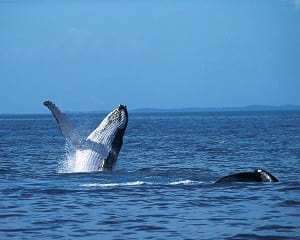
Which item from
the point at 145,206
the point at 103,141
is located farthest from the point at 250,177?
the point at 145,206

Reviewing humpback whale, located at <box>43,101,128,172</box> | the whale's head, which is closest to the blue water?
humpback whale, located at <box>43,101,128,172</box>

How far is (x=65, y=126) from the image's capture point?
18.3 m

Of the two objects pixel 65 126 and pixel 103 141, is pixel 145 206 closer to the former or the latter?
pixel 65 126

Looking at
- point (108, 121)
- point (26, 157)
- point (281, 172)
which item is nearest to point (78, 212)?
point (108, 121)

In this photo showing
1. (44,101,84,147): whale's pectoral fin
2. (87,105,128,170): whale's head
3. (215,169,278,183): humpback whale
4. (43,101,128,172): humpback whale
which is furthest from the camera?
(87,105,128,170): whale's head

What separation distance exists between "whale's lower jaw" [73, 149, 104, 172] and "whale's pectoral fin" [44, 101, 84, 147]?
0.48 m

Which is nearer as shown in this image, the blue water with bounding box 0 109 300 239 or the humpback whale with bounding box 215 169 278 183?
the blue water with bounding box 0 109 300 239

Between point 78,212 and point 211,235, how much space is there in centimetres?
309

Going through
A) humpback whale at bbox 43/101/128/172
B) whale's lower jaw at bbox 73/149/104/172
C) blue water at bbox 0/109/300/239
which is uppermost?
humpback whale at bbox 43/101/128/172

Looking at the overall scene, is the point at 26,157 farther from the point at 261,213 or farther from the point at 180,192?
the point at 261,213

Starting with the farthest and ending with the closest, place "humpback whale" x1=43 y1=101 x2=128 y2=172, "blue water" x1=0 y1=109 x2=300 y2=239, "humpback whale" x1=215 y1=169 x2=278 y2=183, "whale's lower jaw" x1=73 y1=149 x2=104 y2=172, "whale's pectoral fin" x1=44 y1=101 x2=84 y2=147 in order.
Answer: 1. "whale's lower jaw" x1=73 y1=149 x2=104 y2=172
2. "humpback whale" x1=43 y1=101 x2=128 y2=172
3. "whale's pectoral fin" x1=44 y1=101 x2=84 y2=147
4. "humpback whale" x1=215 y1=169 x2=278 y2=183
5. "blue water" x1=0 y1=109 x2=300 y2=239

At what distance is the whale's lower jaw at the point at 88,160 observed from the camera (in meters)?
19.2

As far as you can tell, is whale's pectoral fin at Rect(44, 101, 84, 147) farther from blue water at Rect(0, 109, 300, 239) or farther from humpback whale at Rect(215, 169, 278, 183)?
humpback whale at Rect(215, 169, 278, 183)

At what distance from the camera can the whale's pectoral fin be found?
711 inches
